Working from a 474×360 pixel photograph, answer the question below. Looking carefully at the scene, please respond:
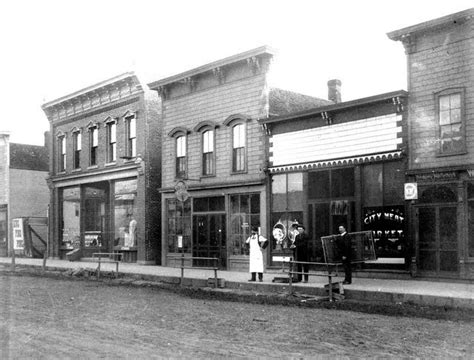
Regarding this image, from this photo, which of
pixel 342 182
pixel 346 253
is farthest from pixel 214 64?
pixel 346 253

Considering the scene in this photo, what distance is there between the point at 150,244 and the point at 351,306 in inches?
617

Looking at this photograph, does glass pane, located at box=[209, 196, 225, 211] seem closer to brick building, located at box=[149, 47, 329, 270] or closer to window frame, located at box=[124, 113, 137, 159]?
brick building, located at box=[149, 47, 329, 270]

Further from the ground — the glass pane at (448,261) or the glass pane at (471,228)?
the glass pane at (471,228)

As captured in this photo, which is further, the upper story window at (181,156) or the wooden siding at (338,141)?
the upper story window at (181,156)

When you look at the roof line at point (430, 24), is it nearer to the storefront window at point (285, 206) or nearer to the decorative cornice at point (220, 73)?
the storefront window at point (285, 206)

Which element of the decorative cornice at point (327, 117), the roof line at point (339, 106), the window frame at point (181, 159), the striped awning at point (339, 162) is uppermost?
the roof line at point (339, 106)

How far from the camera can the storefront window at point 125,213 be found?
2842 centimetres

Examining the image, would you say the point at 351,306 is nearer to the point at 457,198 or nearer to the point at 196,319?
the point at 196,319

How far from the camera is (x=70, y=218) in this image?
3353cm

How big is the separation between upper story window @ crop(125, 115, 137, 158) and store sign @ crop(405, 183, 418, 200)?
574 inches

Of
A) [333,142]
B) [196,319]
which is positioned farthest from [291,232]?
[196,319]

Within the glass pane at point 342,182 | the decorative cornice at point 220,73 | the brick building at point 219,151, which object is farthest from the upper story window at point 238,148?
the glass pane at point 342,182

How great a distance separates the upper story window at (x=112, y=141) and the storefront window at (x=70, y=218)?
3693 millimetres

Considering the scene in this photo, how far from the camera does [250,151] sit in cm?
2270
